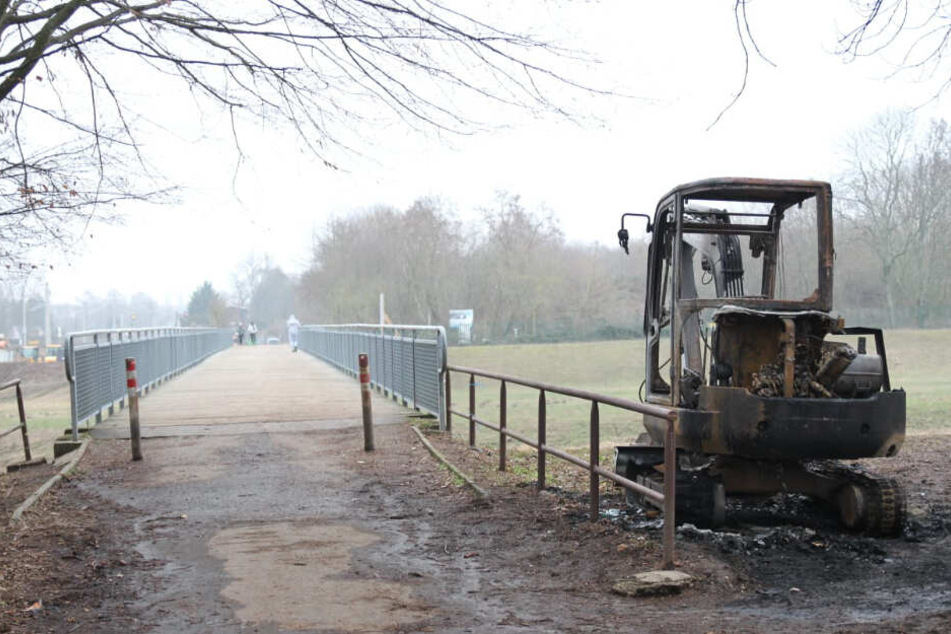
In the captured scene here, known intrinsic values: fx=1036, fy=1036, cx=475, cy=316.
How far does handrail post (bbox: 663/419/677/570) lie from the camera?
5969 mm

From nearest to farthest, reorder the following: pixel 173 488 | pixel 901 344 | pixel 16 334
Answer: pixel 173 488 → pixel 901 344 → pixel 16 334

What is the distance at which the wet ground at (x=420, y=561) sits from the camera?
525 cm

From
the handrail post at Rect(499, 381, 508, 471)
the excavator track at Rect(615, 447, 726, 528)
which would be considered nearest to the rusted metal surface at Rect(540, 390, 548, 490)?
the handrail post at Rect(499, 381, 508, 471)

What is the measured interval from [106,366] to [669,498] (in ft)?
33.8

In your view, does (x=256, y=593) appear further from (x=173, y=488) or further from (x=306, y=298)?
(x=306, y=298)

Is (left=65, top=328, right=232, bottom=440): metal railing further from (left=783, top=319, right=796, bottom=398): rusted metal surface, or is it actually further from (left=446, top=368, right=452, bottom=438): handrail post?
(left=783, top=319, right=796, bottom=398): rusted metal surface

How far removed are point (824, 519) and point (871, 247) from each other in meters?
42.3

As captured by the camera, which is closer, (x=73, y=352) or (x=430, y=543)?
(x=430, y=543)

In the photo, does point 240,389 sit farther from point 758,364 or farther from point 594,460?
point 758,364

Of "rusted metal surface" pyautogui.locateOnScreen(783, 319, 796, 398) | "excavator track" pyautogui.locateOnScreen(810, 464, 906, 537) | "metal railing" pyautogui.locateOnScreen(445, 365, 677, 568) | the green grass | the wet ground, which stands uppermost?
"rusted metal surface" pyautogui.locateOnScreen(783, 319, 796, 398)

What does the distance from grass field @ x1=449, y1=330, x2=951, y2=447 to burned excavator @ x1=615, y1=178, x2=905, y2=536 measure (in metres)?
13.4

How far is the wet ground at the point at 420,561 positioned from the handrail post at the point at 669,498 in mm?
134

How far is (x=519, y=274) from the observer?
65688 mm

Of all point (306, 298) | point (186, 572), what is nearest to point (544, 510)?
point (186, 572)
